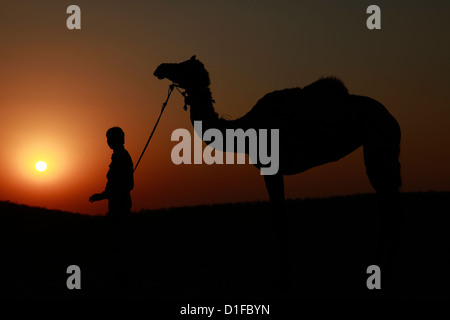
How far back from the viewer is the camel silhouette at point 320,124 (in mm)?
11914

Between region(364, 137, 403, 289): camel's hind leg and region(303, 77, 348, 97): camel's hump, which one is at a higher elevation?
region(303, 77, 348, 97): camel's hump

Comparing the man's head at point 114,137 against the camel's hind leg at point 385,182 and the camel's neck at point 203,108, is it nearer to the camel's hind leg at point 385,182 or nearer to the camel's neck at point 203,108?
the camel's neck at point 203,108

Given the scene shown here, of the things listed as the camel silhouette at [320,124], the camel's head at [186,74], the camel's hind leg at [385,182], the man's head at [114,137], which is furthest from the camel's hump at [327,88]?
the man's head at [114,137]

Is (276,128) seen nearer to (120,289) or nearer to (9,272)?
(120,289)

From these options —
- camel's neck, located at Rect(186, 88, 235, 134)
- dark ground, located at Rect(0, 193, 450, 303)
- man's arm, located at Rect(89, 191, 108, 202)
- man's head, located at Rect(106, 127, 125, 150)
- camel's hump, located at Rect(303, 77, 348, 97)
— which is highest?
camel's hump, located at Rect(303, 77, 348, 97)

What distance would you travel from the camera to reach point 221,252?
47.4 feet

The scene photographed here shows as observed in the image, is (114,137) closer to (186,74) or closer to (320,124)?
(186,74)

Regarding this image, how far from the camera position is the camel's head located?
39.0ft

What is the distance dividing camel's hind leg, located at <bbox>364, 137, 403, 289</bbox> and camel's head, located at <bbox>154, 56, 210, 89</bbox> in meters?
3.20

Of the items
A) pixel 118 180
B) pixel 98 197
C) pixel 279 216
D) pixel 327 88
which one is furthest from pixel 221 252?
pixel 98 197

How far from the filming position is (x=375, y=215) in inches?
681

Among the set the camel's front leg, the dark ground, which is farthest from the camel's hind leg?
the camel's front leg

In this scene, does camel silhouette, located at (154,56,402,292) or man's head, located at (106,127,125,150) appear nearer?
man's head, located at (106,127,125,150)

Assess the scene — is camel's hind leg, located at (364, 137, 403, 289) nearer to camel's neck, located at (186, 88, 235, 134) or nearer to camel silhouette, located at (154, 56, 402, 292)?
camel silhouette, located at (154, 56, 402, 292)
